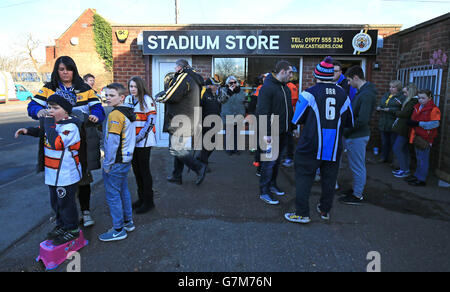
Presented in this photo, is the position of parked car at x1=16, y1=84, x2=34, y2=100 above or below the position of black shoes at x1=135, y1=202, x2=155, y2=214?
above

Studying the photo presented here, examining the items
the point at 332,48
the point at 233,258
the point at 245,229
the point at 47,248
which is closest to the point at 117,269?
the point at 47,248

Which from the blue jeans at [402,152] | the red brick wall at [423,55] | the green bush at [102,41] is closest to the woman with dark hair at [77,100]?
the blue jeans at [402,152]

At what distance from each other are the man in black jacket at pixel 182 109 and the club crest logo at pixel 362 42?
483 centimetres

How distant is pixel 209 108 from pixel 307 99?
2.47 metres

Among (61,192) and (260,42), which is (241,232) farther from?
(260,42)

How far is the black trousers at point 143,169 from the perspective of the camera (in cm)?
384

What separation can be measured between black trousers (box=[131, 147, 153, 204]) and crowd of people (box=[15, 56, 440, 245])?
0.04ft

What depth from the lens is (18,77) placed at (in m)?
35.0

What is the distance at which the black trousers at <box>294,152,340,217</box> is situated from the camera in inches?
143

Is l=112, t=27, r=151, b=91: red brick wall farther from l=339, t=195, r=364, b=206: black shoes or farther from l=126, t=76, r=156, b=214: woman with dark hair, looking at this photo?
l=339, t=195, r=364, b=206: black shoes

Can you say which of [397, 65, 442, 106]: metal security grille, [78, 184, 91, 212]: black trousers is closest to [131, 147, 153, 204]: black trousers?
[78, 184, 91, 212]: black trousers
